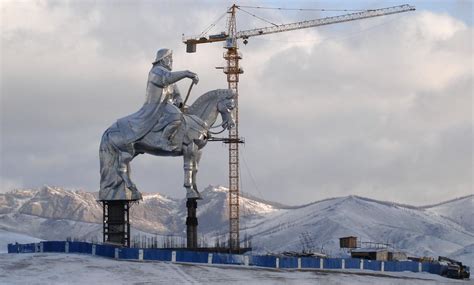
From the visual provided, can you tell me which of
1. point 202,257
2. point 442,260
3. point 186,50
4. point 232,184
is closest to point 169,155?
point 202,257

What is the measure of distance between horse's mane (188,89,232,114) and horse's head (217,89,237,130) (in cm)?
20

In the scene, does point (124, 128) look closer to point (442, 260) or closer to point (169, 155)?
point (169, 155)

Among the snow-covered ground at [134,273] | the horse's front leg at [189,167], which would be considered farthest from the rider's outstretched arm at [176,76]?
the snow-covered ground at [134,273]

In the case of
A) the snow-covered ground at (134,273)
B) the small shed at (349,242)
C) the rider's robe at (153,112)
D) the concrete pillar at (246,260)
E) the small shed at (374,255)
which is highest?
the rider's robe at (153,112)

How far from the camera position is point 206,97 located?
390ft

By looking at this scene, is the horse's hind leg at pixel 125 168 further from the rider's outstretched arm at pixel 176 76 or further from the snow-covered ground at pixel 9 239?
the snow-covered ground at pixel 9 239

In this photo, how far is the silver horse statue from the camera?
375 ft

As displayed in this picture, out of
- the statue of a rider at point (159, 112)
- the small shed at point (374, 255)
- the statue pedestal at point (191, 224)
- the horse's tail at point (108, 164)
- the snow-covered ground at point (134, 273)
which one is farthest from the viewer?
the small shed at point (374, 255)

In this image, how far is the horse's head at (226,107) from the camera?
11844 cm

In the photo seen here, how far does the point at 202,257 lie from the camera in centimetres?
11050

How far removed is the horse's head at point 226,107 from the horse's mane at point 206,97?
0.20 m

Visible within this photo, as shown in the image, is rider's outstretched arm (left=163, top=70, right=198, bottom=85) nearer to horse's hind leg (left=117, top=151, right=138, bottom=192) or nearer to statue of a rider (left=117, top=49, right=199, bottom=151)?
statue of a rider (left=117, top=49, right=199, bottom=151)

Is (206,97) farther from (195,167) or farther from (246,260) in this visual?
(246,260)

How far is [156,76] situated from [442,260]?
146 ft
